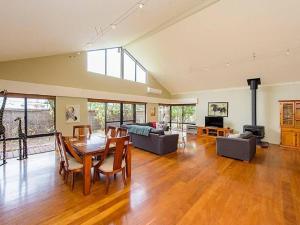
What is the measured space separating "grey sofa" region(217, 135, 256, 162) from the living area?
3 centimetres

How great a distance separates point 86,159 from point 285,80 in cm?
781

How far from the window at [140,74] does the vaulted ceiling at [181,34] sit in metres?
0.64

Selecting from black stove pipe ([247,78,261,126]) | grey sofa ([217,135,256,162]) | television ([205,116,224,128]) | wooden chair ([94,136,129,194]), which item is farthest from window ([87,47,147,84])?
grey sofa ([217,135,256,162])

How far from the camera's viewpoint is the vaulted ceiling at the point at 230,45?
4121mm

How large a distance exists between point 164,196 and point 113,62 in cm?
646

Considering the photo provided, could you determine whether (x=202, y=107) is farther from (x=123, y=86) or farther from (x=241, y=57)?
(x=123, y=86)

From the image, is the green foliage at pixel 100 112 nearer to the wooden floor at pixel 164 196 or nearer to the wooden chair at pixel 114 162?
the wooden floor at pixel 164 196

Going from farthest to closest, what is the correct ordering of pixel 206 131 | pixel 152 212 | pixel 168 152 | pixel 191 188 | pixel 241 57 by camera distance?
pixel 206 131 < pixel 241 57 < pixel 168 152 < pixel 191 188 < pixel 152 212

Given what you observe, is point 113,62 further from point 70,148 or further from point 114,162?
point 114,162

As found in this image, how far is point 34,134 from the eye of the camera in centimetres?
530

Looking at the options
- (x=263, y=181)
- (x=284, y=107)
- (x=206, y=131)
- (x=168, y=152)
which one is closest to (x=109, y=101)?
(x=168, y=152)

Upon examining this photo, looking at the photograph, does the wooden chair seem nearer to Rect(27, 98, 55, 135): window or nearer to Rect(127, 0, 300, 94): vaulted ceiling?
Rect(27, 98, 55, 135): window

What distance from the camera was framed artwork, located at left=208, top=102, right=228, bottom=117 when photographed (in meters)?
8.27

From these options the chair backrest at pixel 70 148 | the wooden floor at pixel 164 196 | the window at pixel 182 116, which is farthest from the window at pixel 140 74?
the chair backrest at pixel 70 148
